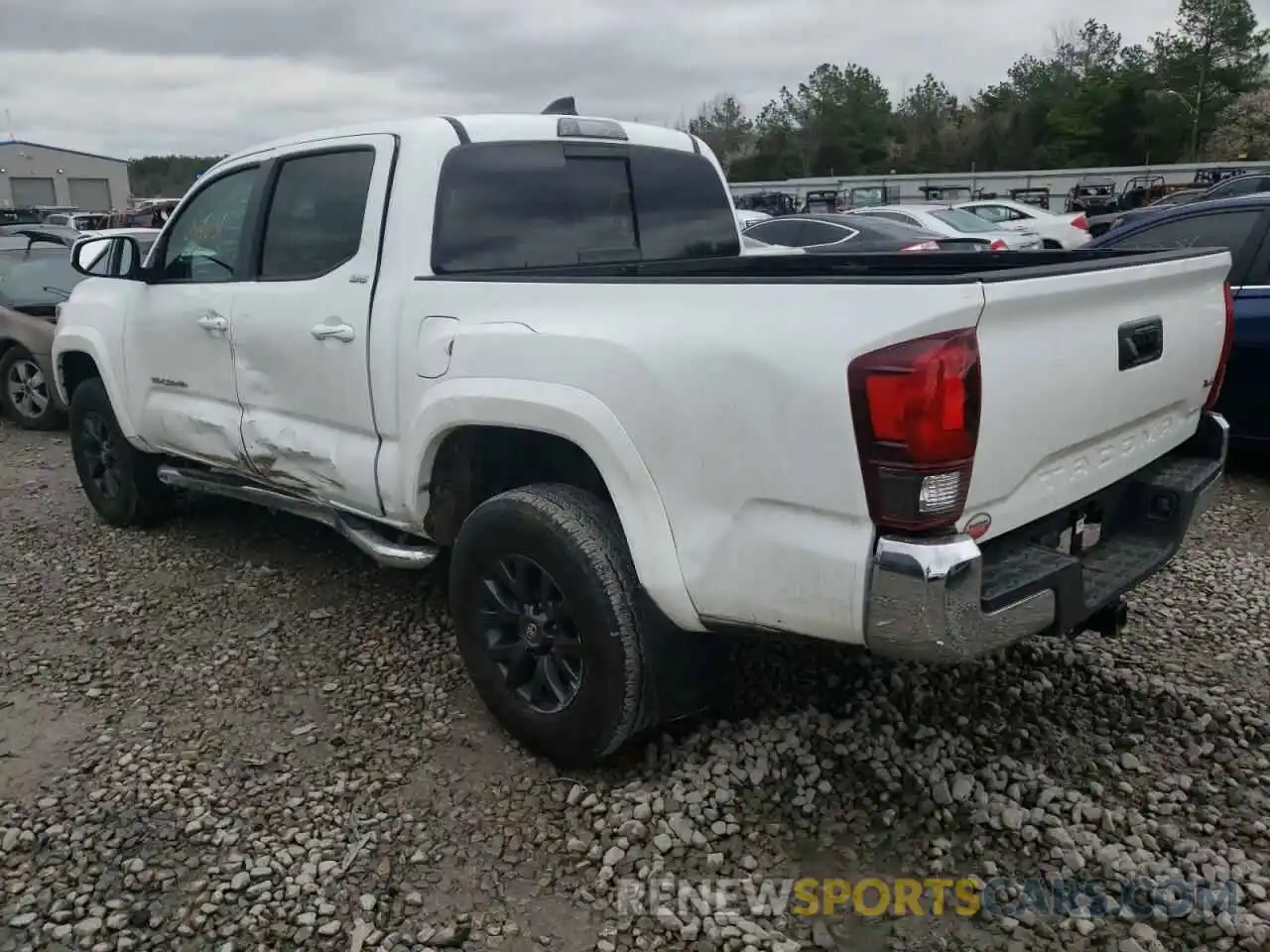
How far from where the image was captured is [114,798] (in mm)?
3248

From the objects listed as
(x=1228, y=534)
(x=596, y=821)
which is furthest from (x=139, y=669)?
(x=1228, y=534)

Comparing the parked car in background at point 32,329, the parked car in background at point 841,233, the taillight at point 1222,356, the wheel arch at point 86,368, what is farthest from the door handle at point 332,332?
the parked car in background at point 841,233

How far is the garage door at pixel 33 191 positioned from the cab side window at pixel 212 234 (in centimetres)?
6349

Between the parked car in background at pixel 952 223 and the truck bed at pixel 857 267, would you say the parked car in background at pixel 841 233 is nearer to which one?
the parked car in background at pixel 952 223

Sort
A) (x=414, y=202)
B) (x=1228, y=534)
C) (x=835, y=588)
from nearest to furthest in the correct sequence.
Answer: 1. (x=835, y=588)
2. (x=414, y=202)
3. (x=1228, y=534)

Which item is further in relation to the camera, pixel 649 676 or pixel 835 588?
pixel 649 676

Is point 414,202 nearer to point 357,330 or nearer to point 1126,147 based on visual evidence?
point 357,330

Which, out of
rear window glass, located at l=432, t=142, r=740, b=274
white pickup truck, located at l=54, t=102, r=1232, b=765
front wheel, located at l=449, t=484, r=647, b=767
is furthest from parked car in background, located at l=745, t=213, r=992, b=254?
front wheel, located at l=449, t=484, r=647, b=767

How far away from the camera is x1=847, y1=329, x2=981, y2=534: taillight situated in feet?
7.39

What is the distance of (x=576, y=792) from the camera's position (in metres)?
3.18

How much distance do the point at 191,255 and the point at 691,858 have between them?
3.49 metres

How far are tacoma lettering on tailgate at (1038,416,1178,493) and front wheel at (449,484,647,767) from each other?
114cm

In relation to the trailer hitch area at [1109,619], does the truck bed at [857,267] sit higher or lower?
higher

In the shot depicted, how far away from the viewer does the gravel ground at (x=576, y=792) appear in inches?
105
